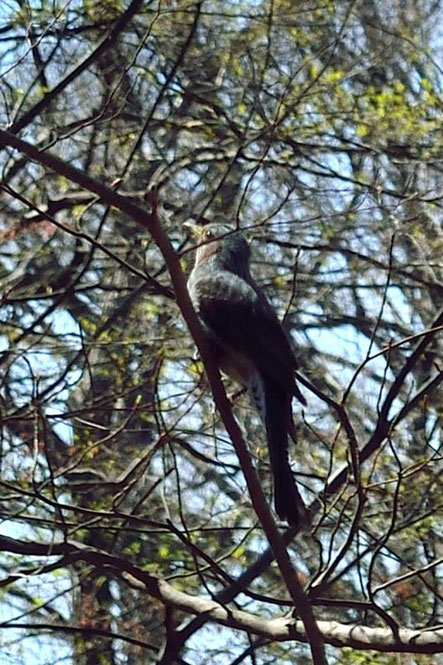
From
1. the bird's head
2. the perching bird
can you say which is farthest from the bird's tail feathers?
the bird's head

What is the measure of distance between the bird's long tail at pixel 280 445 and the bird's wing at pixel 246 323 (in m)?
0.06

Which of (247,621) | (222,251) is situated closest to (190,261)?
(222,251)

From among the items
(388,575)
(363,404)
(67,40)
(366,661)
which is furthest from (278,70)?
(366,661)

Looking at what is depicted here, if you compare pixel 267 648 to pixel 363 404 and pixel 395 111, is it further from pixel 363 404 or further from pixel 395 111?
pixel 395 111

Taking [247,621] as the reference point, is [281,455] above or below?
above

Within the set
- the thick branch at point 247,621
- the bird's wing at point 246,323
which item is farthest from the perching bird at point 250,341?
the thick branch at point 247,621

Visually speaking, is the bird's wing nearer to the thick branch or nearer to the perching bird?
the perching bird

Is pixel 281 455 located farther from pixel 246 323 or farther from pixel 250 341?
pixel 246 323

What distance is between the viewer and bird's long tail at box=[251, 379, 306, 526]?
4.54 metres

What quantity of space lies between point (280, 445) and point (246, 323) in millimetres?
656

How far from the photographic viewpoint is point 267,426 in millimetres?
4855

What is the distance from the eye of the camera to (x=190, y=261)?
7.74 meters

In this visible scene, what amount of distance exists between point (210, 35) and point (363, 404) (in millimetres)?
2749

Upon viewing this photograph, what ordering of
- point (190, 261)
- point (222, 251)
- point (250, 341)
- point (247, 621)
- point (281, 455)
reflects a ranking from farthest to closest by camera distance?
point (190, 261) → point (222, 251) → point (250, 341) → point (281, 455) → point (247, 621)
